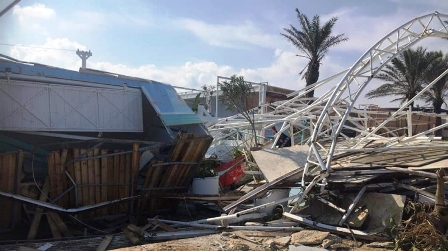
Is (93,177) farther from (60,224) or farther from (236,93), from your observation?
(236,93)

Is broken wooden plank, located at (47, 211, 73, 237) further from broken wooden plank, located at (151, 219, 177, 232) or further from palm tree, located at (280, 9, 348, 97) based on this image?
palm tree, located at (280, 9, 348, 97)

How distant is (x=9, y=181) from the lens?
9852 mm

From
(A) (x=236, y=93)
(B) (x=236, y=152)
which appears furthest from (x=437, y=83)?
(A) (x=236, y=93)

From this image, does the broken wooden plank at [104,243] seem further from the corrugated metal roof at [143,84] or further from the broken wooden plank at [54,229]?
the corrugated metal roof at [143,84]

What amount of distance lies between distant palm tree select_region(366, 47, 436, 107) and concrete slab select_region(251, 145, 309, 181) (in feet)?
48.0

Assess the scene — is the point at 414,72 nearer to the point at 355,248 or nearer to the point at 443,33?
the point at 443,33

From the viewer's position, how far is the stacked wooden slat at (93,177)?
10375 mm

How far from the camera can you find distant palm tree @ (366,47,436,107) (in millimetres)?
24656

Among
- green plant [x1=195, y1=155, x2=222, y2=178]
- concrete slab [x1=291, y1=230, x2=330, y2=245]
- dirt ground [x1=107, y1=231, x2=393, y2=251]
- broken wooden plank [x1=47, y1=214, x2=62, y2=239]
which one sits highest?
green plant [x1=195, y1=155, x2=222, y2=178]

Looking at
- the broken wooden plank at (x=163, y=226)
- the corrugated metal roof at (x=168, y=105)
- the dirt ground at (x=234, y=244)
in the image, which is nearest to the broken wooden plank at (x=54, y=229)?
the broken wooden plank at (x=163, y=226)

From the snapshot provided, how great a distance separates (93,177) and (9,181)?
6.27ft

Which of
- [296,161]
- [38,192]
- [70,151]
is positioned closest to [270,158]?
[296,161]

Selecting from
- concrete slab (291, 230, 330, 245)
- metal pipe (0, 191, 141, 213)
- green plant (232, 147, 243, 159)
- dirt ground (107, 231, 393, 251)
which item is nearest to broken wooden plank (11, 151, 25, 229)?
metal pipe (0, 191, 141, 213)

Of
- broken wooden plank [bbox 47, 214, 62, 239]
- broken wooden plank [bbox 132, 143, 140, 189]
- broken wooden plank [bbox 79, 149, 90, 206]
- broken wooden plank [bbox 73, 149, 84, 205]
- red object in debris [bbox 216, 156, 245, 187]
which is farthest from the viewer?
red object in debris [bbox 216, 156, 245, 187]
